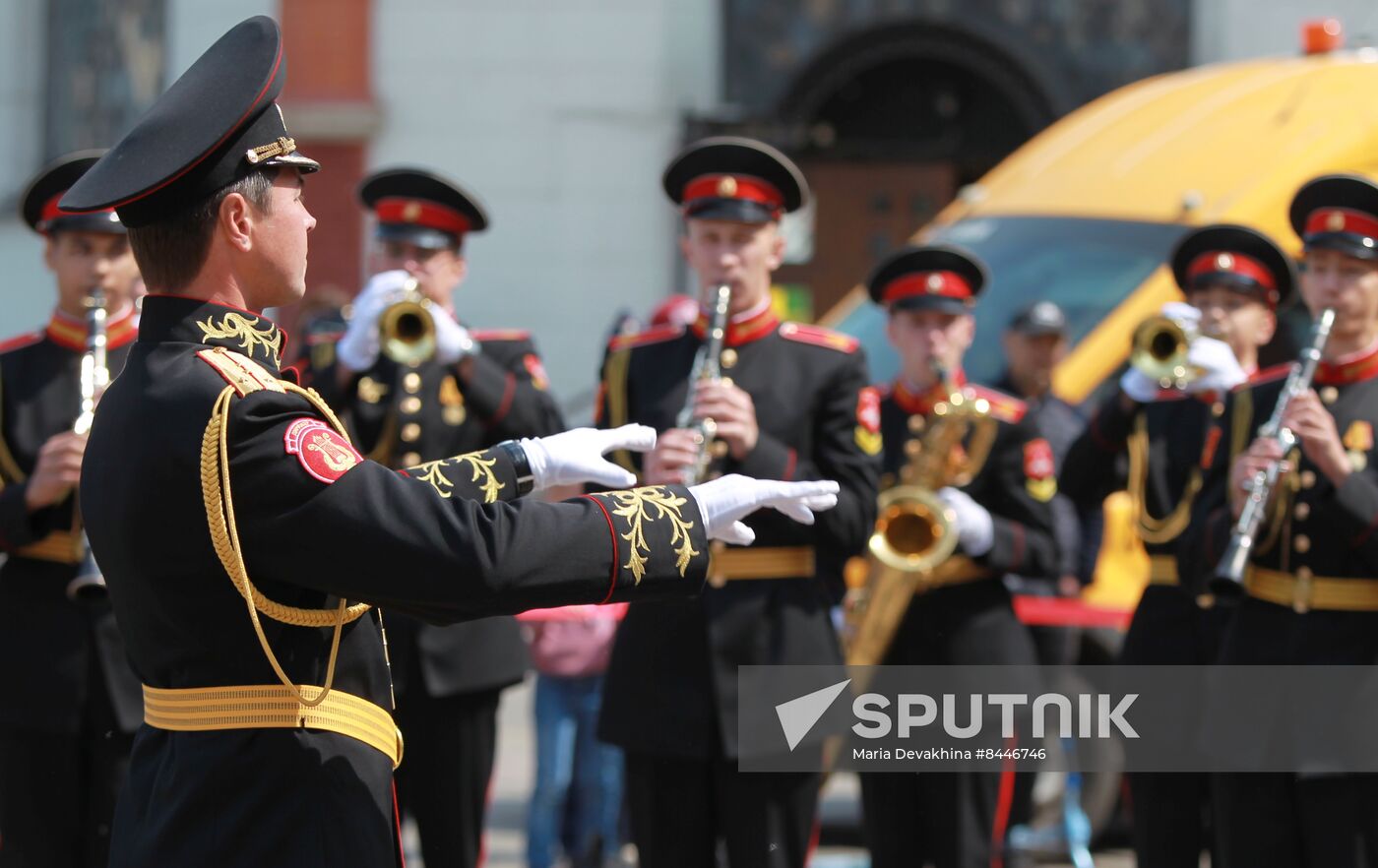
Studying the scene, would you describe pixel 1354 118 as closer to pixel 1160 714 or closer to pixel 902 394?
pixel 902 394

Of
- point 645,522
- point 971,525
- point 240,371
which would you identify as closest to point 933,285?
point 971,525

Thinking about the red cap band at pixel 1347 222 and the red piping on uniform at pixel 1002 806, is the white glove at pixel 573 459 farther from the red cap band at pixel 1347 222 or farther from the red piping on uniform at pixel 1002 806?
the red piping on uniform at pixel 1002 806

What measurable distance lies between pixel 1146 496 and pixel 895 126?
9336 mm

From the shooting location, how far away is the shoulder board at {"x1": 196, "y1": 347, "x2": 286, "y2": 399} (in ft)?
10.7

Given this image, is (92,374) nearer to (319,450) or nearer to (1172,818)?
(319,450)

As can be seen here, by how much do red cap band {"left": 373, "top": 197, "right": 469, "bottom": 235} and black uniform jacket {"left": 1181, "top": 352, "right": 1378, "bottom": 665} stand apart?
2288 mm

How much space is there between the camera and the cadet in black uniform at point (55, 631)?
522cm

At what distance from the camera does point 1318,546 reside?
17.3 feet

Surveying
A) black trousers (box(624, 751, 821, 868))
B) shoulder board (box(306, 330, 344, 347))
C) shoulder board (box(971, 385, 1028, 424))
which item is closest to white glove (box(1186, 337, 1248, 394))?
shoulder board (box(971, 385, 1028, 424))

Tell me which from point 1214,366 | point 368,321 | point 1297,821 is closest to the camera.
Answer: point 1297,821

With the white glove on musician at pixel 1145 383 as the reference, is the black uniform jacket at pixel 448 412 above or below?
below

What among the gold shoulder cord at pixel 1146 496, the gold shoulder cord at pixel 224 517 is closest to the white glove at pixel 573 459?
the gold shoulder cord at pixel 224 517

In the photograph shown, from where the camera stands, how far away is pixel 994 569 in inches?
249

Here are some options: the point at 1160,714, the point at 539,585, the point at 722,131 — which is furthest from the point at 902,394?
the point at 722,131
